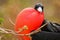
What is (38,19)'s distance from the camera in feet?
7.07

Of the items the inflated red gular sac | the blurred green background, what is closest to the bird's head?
the inflated red gular sac

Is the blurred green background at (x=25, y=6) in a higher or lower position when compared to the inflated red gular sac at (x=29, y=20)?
higher

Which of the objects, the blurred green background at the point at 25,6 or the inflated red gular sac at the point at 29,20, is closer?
the inflated red gular sac at the point at 29,20

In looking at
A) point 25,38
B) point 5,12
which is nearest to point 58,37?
point 25,38

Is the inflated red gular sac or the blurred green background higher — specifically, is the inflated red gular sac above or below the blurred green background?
below

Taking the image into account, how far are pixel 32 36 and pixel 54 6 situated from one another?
3.11 meters

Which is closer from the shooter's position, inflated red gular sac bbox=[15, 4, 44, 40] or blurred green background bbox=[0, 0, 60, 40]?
inflated red gular sac bbox=[15, 4, 44, 40]

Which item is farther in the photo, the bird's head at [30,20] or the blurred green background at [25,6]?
the blurred green background at [25,6]

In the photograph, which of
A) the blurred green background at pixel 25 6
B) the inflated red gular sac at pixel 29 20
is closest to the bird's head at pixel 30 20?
the inflated red gular sac at pixel 29 20

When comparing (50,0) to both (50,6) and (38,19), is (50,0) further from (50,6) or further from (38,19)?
(38,19)

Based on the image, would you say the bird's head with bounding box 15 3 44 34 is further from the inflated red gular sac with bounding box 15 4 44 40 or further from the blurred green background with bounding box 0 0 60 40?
the blurred green background with bounding box 0 0 60 40

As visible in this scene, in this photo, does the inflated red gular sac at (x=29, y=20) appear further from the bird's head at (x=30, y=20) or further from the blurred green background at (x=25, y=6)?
the blurred green background at (x=25, y=6)

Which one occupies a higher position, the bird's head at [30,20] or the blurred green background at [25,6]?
the blurred green background at [25,6]

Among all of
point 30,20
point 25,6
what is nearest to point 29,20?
point 30,20
